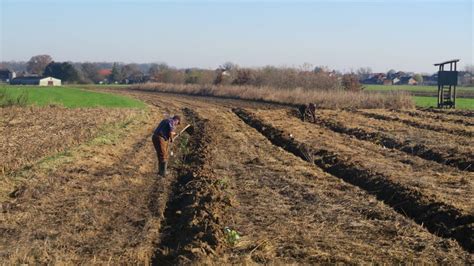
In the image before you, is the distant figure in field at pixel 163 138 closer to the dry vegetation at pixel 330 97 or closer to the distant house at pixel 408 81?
the dry vegetation at pixel 330 97

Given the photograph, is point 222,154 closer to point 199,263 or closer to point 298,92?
point 199,263

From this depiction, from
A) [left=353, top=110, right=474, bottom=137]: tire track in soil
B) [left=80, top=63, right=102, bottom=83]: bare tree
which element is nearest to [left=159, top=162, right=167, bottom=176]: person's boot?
[left=353, top=110, right=474, bottom=137]: tire track in soil

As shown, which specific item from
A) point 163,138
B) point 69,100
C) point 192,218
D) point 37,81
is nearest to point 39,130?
point 163,138

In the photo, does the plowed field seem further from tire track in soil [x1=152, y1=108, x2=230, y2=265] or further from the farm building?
the farm building

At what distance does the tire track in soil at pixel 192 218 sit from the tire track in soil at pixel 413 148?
650cm

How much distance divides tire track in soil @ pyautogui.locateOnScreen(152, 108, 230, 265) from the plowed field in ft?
0.10

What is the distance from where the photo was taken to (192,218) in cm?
944

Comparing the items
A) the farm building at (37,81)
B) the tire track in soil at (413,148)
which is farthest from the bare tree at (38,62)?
the tire track in soil at (413,148)

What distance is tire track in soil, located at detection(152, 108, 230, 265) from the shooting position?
755 centimetres

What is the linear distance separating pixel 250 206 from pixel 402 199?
9.66 feet

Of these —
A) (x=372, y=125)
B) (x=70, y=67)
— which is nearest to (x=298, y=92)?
(x=372, y=125)

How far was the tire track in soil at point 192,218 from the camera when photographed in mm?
7551

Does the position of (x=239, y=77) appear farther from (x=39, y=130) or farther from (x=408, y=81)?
(x=408, y=81)

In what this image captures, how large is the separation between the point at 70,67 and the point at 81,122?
89.7 m
